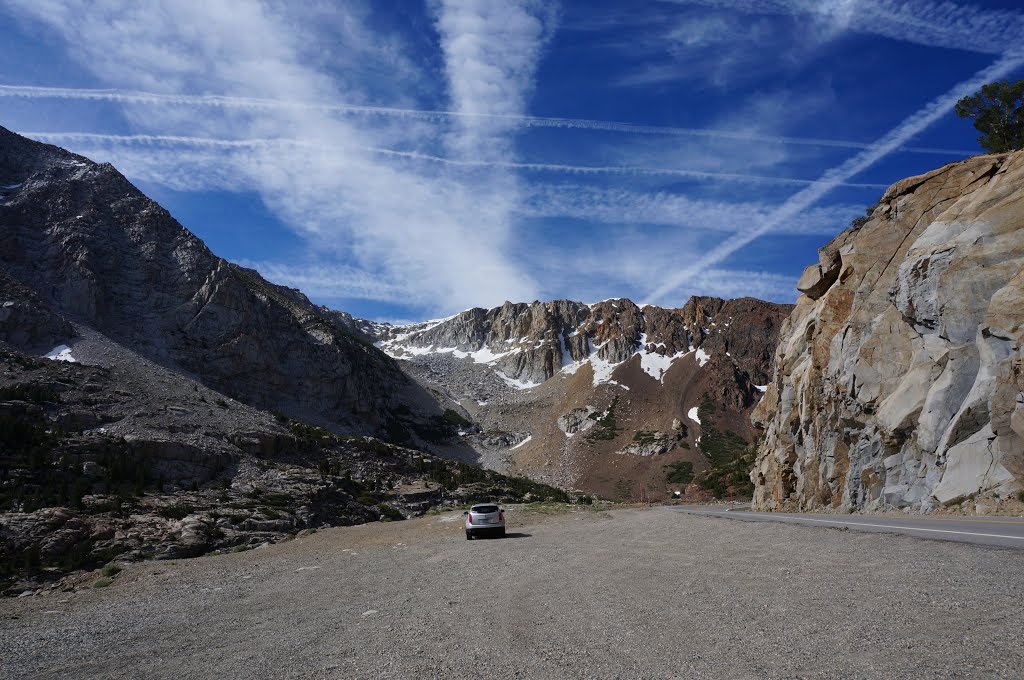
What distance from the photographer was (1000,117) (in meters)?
39.4

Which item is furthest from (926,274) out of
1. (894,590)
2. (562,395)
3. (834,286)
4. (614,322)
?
(614,322)

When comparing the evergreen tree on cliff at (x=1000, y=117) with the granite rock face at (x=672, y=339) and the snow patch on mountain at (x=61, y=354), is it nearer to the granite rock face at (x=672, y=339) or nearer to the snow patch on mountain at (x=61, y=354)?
the snow patch on mountain at (x=61, y=354)

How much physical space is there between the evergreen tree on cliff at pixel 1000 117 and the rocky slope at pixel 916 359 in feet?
39.6

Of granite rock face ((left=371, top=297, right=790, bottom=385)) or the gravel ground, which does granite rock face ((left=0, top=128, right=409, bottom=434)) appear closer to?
the gravel ground

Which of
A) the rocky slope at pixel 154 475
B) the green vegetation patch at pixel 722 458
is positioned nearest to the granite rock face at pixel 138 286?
the rocky slope at pixel 154 475

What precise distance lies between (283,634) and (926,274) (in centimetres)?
2863

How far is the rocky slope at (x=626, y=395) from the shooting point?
12788cm

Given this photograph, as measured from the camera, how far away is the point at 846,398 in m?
29.9

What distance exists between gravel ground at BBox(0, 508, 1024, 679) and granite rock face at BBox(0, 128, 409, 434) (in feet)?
190

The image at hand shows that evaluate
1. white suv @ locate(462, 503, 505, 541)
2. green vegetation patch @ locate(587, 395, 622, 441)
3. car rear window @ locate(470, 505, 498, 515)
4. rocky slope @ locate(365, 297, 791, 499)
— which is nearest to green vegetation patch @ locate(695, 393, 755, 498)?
rocky slope @ locate(365, 297, 791, 499)

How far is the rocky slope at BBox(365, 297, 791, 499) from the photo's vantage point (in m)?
128

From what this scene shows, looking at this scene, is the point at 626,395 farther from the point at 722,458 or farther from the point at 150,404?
the point at 150,404

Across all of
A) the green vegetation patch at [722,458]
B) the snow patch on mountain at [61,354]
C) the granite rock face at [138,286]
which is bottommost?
the green vegetation patch at [722,458]

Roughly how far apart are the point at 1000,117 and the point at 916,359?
27.2 meters
